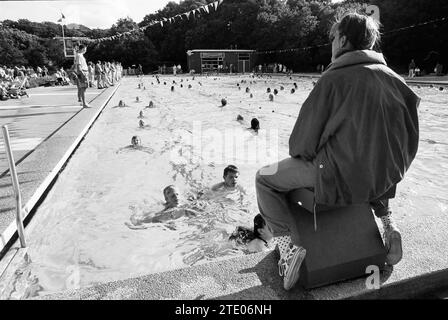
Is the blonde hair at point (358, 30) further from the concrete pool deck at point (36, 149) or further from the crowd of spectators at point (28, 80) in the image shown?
the crowd of spectators at point (28, 80)

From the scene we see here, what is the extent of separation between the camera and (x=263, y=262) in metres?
3.04

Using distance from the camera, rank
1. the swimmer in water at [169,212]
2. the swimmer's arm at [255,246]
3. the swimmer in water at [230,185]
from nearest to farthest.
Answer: the swimmer's arm at [255,246], the swimmer in water at [169,212], the swimmer in water at [230,185]

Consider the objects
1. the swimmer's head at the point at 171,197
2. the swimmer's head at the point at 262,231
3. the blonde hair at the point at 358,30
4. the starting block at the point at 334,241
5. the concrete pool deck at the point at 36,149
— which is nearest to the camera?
the blonde hair at the point at 358,30

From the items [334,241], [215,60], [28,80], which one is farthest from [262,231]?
[215,60]

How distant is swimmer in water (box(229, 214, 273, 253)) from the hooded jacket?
1973mm

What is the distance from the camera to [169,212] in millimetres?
5086

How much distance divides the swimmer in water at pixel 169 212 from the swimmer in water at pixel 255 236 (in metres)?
0.99

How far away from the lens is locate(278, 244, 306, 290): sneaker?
2.50 m

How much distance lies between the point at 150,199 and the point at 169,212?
Result: 0.68m

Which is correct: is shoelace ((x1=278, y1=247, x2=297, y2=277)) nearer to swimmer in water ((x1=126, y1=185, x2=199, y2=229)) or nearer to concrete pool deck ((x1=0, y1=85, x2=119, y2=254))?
swimmer in water ((x1=126, y1=185, x2=199, y2=229))

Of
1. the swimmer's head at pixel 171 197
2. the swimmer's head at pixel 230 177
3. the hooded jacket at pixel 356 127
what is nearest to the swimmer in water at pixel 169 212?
the swimmer's head at pixel 171 197

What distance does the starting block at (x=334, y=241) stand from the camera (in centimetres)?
257
